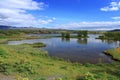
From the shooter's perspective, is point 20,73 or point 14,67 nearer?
point 20,73

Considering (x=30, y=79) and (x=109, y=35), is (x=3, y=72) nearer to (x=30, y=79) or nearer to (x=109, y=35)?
(x=30, y=79)

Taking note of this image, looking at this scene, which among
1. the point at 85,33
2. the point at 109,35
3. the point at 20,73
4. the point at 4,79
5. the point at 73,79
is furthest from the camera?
the point at 85,33

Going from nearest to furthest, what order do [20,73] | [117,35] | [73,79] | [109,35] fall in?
[73,79], [20,73], [117,35], [109,35]

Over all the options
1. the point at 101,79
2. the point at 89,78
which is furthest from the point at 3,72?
the point at 101,79

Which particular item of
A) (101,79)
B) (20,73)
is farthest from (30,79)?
(101,79)

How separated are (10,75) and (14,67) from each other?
2.93 meters

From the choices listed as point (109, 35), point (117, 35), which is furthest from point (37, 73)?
point (109, 35)

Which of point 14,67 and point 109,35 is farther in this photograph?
point 109,35

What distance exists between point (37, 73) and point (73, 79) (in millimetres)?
3869

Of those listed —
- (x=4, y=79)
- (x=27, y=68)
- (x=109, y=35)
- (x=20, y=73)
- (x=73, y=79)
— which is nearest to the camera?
(x=4, y=79)

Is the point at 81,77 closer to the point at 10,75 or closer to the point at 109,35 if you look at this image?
the point at 10,75

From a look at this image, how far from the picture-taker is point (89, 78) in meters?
15.9

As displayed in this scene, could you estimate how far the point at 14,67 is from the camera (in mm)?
19438

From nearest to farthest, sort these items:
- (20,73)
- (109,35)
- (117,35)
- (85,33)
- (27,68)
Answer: (20,73) → (27,68) → (117,35) → (109,35) → (85,33)
